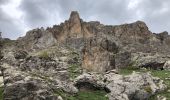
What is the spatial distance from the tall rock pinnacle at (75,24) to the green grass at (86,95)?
10203 centimetres

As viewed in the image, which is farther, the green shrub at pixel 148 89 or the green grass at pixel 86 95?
the green shrub at pixel 148 89

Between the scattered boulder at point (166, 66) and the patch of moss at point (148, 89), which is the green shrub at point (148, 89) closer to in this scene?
the patch of moss at point (148, 89)

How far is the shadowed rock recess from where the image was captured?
136 feet

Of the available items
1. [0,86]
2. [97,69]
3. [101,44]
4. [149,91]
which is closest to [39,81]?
[0,86]

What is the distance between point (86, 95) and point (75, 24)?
105657mm

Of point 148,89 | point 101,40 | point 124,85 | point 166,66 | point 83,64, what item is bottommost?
point 148,89

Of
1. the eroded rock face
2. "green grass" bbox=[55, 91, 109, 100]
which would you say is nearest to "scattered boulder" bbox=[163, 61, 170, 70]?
the eroded rock face

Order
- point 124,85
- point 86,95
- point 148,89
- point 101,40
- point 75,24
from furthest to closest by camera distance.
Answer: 1. point 75,24
2. point 101,40
3. point 148,89
4. point 124,85
5. point 86,95

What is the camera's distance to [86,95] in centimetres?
4534

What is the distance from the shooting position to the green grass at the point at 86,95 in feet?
140

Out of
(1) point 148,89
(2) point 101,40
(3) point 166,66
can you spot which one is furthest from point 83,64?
(1) point 148,89

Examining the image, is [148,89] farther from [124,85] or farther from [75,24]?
[75,24]

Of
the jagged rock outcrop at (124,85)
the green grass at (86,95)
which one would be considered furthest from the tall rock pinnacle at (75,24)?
the green grass at (86,95)

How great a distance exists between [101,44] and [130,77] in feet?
79.4
